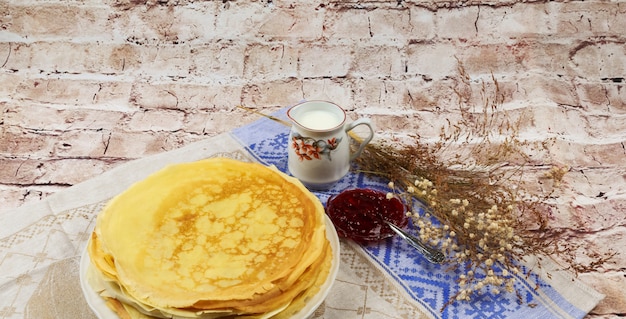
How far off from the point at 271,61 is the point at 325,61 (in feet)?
0.67

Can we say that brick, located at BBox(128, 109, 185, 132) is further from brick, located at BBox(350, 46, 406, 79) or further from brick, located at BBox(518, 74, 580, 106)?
brick, located at BBox(518, 74, 580, 106)

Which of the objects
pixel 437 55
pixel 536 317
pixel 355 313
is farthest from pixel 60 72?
pixel 536 317

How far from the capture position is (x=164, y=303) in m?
1.38

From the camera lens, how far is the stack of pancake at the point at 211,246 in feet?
A: 4.64

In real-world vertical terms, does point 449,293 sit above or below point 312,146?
below

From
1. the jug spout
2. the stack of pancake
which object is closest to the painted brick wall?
the jug spout

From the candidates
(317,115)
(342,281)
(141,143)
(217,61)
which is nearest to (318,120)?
(317,115)

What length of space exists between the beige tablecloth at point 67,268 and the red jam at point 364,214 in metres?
0.04

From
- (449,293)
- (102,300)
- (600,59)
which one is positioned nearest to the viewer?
(102,300)

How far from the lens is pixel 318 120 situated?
189 centimetres

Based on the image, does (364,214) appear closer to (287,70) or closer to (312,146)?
(312,146)

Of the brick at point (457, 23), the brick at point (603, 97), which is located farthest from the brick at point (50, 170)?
the brick at point (603, 97)

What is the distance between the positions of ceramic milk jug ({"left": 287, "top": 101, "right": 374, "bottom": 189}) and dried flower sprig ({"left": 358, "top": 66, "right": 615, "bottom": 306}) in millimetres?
146

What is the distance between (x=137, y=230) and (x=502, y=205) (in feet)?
2.98
